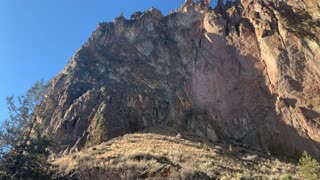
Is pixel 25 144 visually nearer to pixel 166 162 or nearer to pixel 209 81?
pixel 166 162

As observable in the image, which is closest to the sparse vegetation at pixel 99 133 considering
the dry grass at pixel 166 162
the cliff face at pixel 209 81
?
the cliff face at pixel 209 81

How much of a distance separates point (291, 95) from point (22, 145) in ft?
111

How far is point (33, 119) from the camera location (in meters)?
32.4

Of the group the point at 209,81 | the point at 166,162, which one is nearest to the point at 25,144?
the point at 166,162

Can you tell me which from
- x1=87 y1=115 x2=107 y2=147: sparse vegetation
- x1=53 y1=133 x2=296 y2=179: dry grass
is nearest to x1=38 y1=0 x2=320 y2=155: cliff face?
x1=87 y1=115 x2=107 y2=147: sparse vegetation

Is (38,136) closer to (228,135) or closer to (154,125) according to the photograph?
(154,125)

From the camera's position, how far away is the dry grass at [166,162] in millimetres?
27766

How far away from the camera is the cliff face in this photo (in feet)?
156

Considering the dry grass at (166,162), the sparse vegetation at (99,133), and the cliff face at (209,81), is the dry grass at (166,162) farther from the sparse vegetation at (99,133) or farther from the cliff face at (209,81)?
the cliff face at (209,81)

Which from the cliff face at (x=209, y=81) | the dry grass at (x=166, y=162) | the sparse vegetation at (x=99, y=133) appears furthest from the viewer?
the cliff face at (x=209, y=81)

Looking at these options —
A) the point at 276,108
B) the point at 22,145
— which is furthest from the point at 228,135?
the point at 22,145

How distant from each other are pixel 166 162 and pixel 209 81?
1097 inches

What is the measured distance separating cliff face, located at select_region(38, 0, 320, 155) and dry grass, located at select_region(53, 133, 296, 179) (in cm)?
691

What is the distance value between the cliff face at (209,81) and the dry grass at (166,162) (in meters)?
6.91
